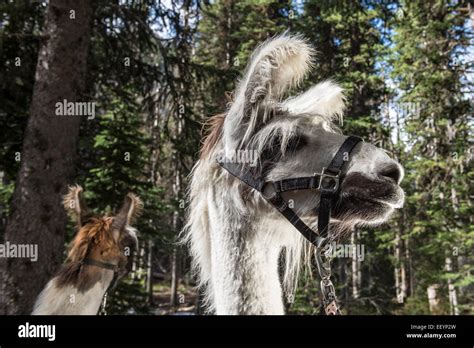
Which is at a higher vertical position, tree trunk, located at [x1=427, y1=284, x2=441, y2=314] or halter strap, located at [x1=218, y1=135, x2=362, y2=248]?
halter strap, located at [x1=218, y1=135, x2=362, y2=248]

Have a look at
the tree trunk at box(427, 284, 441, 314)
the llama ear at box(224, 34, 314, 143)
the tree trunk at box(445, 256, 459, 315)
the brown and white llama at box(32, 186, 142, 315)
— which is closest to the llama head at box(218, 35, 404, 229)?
the llama ear at box(224, 34, 314, 143)

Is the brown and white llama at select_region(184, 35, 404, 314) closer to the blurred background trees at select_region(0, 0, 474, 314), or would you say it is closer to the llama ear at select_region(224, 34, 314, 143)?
the llama ear at select_region(224, 34, 314, 143)

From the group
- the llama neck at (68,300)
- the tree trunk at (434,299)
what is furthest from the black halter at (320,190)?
the tree trunk at (434,299)

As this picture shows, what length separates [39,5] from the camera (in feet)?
20.7

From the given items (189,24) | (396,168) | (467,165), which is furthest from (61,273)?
(467,165)

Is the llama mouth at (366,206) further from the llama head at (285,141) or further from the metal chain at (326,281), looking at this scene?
the metal chain at (326,281)

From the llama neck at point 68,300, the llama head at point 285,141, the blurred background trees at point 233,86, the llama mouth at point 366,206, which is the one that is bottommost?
the llama neck at point 68,300

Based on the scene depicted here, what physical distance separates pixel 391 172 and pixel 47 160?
410 centimetres

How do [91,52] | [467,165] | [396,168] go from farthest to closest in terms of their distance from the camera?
[467,165] → [91,52] → [396,168]

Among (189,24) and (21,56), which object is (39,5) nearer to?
(21,56)

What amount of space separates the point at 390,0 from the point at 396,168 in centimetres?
514

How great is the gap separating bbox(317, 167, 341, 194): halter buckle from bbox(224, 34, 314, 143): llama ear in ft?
1.56

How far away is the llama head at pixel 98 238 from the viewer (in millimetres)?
3463

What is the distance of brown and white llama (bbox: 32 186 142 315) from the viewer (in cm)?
328
